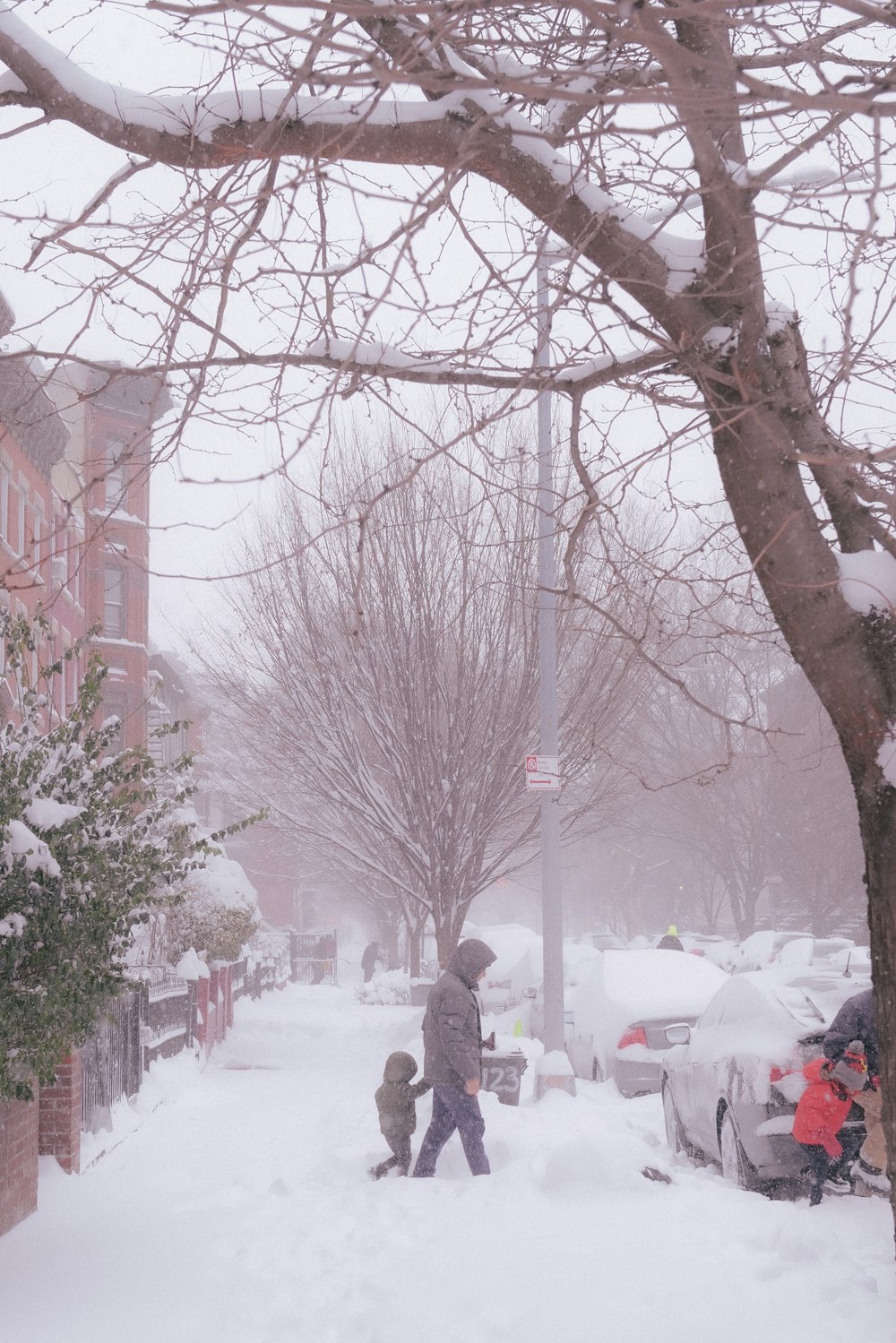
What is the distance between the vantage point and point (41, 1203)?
7301 millimetres

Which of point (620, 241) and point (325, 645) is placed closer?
point (620, 241)

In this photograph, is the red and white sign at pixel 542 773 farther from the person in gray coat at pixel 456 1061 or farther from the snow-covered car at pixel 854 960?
the snow-covered car at pixel 854 960

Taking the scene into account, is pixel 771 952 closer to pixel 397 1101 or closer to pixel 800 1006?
pixel 800 1006

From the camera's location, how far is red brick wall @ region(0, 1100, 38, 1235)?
648cm

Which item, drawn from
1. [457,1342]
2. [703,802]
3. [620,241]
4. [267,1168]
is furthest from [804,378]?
[703,802]

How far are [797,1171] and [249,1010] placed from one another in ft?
56.0

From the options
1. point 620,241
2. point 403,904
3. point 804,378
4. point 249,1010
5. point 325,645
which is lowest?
point 249,1010

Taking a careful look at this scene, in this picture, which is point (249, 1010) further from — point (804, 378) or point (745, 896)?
point (804, 378)

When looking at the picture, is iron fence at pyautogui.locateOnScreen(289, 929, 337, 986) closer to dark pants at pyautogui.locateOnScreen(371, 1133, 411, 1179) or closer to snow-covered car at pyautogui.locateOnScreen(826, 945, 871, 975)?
snow-covered car at pyautogui.locateOnScreen(826, 945, 871, 975)

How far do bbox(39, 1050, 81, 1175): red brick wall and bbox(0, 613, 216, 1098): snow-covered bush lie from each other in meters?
1.49

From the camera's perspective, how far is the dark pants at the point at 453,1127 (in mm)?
8430

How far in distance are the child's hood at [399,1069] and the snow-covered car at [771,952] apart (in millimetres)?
14139

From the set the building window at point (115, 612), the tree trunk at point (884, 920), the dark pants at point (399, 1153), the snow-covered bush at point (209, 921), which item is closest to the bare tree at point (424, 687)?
the snow-covered bush at point (209, 921)

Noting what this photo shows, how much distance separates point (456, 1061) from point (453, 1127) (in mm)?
461
